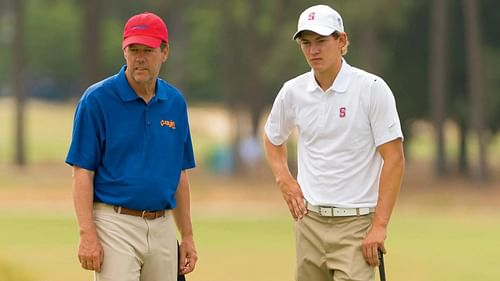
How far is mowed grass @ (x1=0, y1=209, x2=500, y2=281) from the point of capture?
1520cm

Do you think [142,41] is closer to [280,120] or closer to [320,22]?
[320,22]

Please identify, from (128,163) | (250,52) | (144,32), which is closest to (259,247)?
(128,163)

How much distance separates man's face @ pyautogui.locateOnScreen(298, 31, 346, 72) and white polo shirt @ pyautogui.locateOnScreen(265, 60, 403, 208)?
0.26ft

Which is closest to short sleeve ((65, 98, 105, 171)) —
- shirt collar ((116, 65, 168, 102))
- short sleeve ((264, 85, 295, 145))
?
shirt collar ((116, 65, 168, 102))

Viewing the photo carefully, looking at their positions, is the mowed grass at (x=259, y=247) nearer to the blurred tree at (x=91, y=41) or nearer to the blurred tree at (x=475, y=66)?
the blurred tree at (x=475, y=66)

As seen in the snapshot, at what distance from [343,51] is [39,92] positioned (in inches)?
3991

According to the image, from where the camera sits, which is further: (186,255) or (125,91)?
(186,255)

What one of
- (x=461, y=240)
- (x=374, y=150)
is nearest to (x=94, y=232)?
(x=374, y=150)

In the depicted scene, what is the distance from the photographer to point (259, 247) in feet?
67.2

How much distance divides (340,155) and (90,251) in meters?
1.24

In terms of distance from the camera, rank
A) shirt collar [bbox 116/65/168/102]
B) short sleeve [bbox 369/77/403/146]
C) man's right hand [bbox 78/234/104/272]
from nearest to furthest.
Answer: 1. man's right hand [bbox 78/234/104/272]
2. shirt collar [bbox 116/65/168/102]
3. short sleeve [bbox 369/77/403/146]

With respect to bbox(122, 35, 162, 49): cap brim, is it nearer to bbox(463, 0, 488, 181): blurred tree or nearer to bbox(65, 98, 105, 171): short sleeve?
bbox(65, 98, 105, 171): short sleeve

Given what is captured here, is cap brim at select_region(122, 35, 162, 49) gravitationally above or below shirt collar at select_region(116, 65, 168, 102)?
above

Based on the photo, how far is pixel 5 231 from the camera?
2327 centimetres
